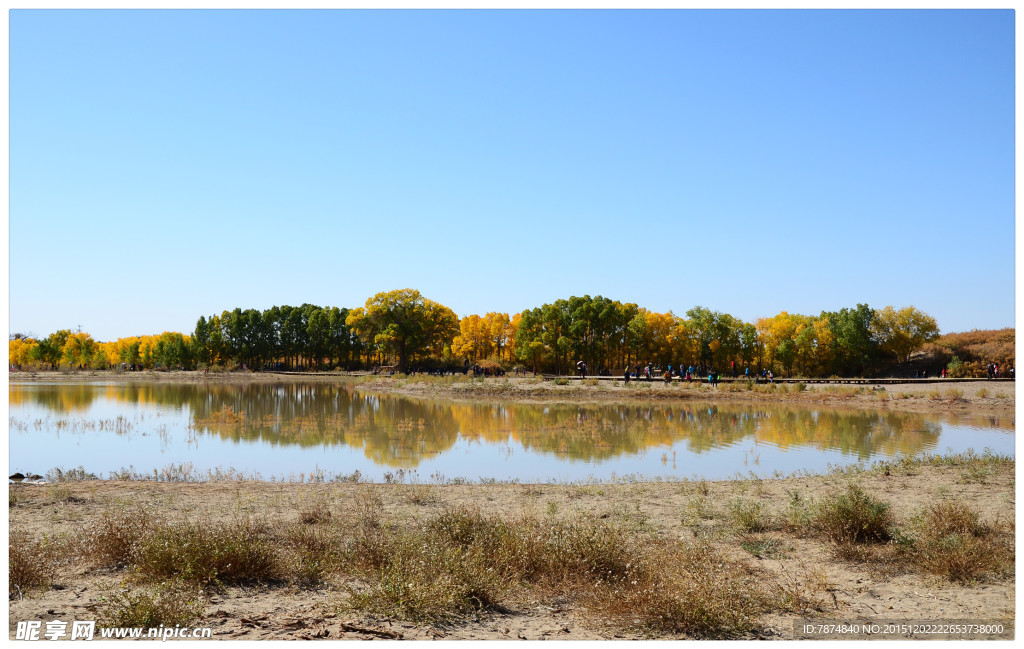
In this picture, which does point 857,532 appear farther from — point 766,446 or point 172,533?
point 766,446

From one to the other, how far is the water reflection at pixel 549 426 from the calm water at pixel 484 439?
63 mm

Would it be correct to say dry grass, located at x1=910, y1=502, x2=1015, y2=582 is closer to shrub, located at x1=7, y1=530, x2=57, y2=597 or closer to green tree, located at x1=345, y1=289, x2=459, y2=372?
shrub, located at x1=7, y1=530, x2=57, y2=597

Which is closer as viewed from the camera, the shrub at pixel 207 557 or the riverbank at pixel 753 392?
the shrub at pixel 207 557

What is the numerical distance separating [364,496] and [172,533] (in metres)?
4.34

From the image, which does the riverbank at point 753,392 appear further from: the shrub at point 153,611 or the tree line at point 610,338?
the shrub at point 153,611

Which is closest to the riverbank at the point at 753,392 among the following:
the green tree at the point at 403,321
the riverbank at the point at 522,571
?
the riverbank at the point at 522,571

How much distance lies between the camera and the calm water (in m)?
17.2

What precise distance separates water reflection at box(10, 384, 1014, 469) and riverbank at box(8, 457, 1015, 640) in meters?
8.79

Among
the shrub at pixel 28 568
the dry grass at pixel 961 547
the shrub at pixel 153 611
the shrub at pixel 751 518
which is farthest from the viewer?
the shrub at pixel 751 518

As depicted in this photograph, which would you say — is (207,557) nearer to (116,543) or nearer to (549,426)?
(116,543)

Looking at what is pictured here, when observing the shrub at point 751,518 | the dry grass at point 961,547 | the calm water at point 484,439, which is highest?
the dry grass at point 961,547

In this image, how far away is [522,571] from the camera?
22.4ft

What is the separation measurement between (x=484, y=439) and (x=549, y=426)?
15.0ft

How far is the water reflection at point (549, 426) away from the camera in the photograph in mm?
20562
